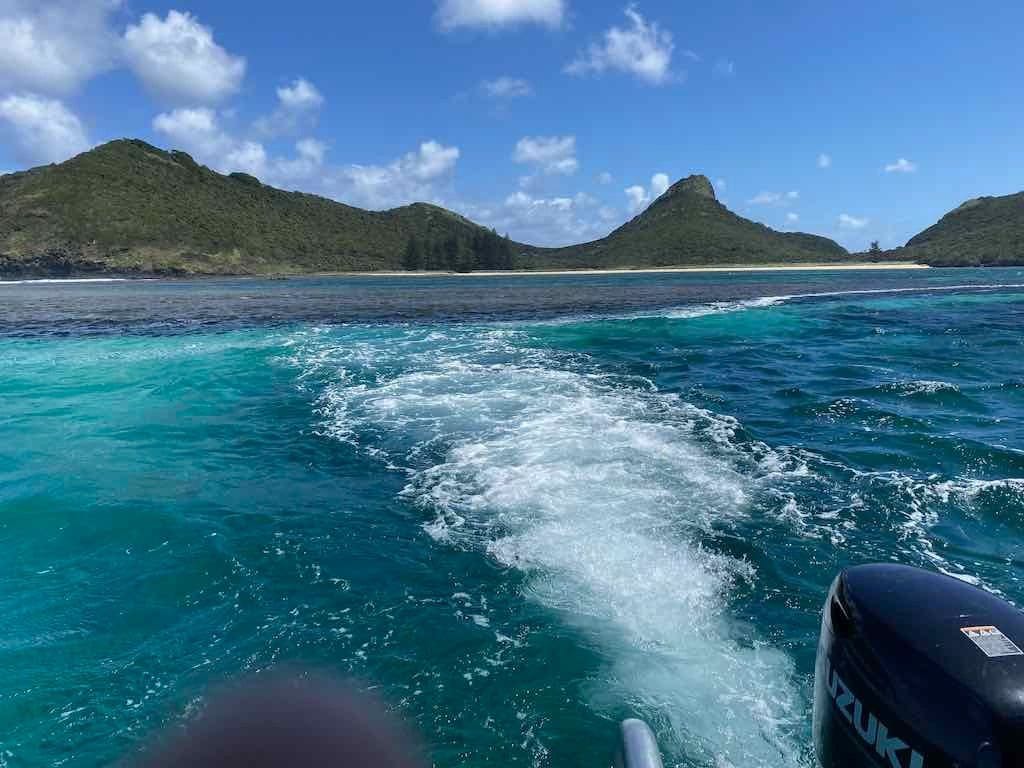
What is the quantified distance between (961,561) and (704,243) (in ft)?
627

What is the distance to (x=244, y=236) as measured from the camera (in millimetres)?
139625

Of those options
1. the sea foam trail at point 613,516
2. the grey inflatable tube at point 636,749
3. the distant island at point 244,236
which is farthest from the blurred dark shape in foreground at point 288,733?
the distant island at point 244,236

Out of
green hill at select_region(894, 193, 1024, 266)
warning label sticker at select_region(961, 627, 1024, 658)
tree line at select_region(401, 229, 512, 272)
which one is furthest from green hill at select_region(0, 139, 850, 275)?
warning label sticker at select_region(961, 627, 1024, 658)

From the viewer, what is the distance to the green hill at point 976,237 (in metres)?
123

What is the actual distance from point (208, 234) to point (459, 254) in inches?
2182

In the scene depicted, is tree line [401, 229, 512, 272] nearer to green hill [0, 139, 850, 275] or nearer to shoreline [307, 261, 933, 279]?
green hill [0, 139, 850, 275]

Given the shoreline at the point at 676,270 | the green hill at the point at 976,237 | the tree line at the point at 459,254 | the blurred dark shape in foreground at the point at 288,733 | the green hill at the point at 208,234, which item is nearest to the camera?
the blurred dark shape in foreground at the point at 288,733

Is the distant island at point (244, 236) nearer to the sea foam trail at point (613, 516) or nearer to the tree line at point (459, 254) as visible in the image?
the tree line at point (459, 254)

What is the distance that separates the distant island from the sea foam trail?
11261cm

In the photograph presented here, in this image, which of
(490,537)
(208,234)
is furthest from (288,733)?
(208,234)

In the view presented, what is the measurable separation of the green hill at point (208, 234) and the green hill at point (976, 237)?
1031 inches

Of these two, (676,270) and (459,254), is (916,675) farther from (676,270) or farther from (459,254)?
(459,254)

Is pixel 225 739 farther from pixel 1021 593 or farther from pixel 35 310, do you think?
pixel 35 310

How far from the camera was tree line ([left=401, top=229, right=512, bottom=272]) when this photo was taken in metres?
144
